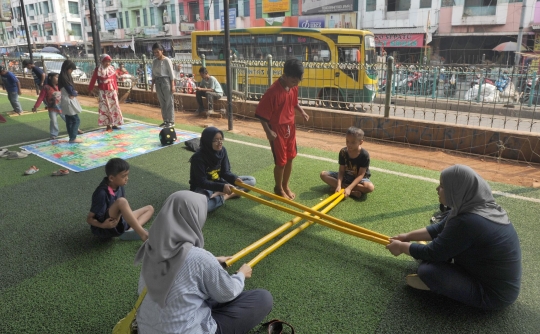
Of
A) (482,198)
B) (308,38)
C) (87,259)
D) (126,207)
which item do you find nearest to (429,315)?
(482,198)

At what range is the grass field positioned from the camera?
2.58 meters

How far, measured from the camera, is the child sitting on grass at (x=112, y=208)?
3322mm

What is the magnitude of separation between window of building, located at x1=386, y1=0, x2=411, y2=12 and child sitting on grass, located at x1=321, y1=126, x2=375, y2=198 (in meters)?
20.8

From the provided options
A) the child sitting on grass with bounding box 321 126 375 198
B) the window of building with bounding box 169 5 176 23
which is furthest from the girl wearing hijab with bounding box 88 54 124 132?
the window of building with bounding box 169 5 176 23

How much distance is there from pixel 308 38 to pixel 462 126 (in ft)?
27.3

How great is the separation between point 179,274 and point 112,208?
179cm

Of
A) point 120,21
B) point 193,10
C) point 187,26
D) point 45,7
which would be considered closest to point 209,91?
point 187,26

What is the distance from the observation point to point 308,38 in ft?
45.1

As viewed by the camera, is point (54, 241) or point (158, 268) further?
point (54, 241)

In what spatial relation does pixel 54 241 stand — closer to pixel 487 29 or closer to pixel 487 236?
pixel 487 236

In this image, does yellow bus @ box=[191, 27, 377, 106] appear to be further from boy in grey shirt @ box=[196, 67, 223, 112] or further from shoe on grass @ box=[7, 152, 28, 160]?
shoe on grass @ box=[7, 152, 28, 160]

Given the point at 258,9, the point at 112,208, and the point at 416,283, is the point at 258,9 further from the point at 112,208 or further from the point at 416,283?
the point at 416,283

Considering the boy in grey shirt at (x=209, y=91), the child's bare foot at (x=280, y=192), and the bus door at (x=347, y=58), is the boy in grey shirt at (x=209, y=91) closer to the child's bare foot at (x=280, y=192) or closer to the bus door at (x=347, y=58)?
the bus door at (x=347, y=58)

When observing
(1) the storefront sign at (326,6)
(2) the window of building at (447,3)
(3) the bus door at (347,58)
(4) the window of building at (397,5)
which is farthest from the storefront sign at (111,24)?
(3) the bus door at (347,58)
